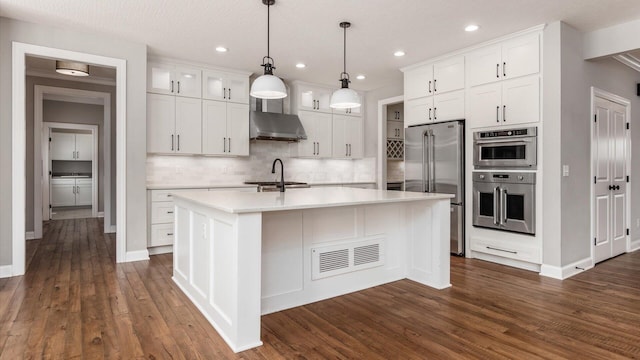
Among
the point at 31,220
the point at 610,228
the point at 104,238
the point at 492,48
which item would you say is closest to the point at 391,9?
the point at 492,48

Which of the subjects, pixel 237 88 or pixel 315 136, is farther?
pixel 315 136

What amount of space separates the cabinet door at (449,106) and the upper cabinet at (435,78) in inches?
2.9

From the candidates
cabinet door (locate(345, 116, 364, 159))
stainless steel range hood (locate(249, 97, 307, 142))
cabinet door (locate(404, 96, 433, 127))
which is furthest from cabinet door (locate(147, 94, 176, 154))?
cabinet door (locate(404, 96, 433, 127))

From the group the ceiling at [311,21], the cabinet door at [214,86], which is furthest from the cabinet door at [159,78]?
the cabinet door at [214,86]

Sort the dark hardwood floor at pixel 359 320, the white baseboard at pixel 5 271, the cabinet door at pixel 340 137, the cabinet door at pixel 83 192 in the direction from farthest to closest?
1. the cabinet door at pixel 83 192
2. the cabinet door at pixel 340 137
3. the white baseboard at pixel 5 271
4. the dark hardwood floor at pixel 359 320

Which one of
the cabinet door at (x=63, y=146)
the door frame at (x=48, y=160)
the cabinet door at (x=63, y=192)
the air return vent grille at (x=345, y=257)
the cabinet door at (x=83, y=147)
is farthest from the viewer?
the cabinet door at (x=83, y=147)

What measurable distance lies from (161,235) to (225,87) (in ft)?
7.45

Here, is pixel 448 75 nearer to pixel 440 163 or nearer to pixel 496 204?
pixel 440 163

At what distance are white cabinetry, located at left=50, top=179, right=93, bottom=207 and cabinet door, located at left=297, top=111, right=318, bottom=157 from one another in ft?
22.7

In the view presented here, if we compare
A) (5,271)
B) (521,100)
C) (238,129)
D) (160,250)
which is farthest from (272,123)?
(5,271)

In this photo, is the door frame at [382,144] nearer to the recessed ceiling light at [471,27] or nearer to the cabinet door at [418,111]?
the cabinet door at [418,111]

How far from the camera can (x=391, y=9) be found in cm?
347

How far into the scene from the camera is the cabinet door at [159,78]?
491 centimetres

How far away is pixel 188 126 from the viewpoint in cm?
517
